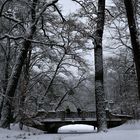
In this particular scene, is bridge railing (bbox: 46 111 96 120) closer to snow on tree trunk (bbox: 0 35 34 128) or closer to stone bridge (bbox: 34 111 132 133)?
stone bridge (bbox: 34 111 132 133)

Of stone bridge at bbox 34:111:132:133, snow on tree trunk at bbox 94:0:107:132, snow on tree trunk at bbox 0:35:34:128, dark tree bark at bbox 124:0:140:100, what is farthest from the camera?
stone bridge at bbox 34:111:132:133

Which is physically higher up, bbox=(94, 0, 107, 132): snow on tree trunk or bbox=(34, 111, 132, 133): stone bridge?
bbox=(94, 0, 107, 132): snow on tree trunk

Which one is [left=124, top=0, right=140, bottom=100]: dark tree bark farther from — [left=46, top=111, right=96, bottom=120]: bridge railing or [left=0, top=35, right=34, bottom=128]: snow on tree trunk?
[left=46, top=111, right=96, bottom=120]: bridge railing

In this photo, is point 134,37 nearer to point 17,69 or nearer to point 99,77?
point 99,77

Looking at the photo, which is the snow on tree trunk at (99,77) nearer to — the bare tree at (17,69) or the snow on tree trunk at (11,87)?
the bare tree at (17,69)

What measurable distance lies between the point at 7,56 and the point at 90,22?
16770mm

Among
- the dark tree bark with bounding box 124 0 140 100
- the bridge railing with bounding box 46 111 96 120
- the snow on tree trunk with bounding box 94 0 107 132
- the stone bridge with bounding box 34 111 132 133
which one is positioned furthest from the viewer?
the bridge railing with bounding box 46 111 96 120

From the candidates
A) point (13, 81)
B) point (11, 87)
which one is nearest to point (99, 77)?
→ point (11, 87)

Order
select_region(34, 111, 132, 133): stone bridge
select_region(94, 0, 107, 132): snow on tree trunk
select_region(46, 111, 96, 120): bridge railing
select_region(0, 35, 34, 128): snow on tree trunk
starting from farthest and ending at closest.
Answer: select_region(46, 111, 96, 120): bridge railing < select_region(34, 111, 132, 133): stone bridge < select_region(0, 35, 34, 128): snow on tree trunk < select_region(94, 0, 107, 132): snow on tree trunk

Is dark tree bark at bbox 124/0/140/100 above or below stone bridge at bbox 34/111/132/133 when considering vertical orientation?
above

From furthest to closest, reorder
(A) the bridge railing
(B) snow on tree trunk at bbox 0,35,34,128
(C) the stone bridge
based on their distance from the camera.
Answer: (A) the bridge railing, (C) the stone bridge, (B) snow on tree trunk at bbox 0,35,34,128

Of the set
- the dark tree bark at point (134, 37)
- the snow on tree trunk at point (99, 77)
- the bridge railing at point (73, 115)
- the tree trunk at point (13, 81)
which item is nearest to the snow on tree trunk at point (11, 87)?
the tree trunk at point (13, 81)

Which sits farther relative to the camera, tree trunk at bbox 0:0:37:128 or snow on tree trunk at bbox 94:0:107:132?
tree trunk at bbox 0:0:37:128

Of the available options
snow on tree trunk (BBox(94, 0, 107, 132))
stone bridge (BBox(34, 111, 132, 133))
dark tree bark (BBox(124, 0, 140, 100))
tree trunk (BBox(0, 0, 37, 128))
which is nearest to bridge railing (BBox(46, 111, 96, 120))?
stone bridge (BBox(34, 111, 132, 133))
